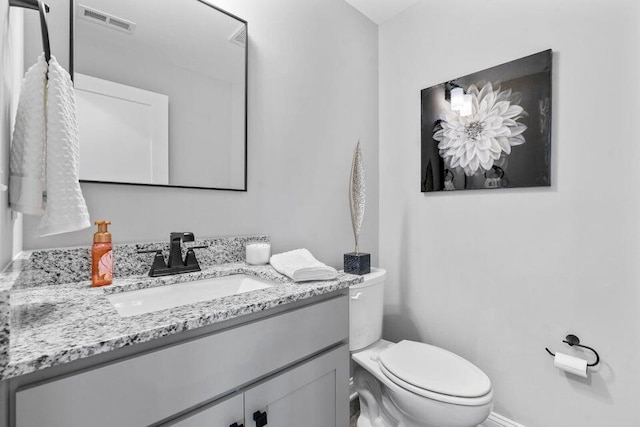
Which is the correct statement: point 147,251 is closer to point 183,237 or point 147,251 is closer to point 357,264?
point 183,237

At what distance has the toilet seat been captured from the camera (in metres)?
1.16

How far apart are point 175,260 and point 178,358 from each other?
1.68 feet

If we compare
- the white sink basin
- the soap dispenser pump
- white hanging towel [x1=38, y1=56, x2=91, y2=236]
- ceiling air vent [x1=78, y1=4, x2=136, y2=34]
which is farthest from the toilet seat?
ceiling air vent [x1=78, y1=4, x2=136, y2=34]

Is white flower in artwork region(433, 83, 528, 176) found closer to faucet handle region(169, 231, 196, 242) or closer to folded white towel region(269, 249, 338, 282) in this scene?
folded white towel region(269, 249, 338, 282)

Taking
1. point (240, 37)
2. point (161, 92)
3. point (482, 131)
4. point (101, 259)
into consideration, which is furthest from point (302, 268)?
point (482, 131)

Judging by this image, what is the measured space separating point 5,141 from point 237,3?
3.69 feet

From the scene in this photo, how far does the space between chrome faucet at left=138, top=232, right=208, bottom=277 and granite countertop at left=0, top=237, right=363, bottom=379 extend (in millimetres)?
45

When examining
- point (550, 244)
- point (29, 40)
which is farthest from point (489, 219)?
point (29, 40)

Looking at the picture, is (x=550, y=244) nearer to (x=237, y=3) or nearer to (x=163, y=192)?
(x=163, y=192)

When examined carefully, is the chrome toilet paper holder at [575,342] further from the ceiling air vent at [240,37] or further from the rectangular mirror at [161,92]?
the ceiling air vent at [240,37]

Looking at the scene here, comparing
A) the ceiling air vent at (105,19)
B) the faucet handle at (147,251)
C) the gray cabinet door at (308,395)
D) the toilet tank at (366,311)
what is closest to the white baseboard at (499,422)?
the toilet tank at (366,311)

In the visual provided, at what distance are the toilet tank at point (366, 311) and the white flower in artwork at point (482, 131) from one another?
77 centimetres

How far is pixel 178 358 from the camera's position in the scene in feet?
2.23

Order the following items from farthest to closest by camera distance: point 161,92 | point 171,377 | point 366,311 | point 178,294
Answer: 1. point 366,311
2. point 161,92
3. point 178,294
4. point 171,377
